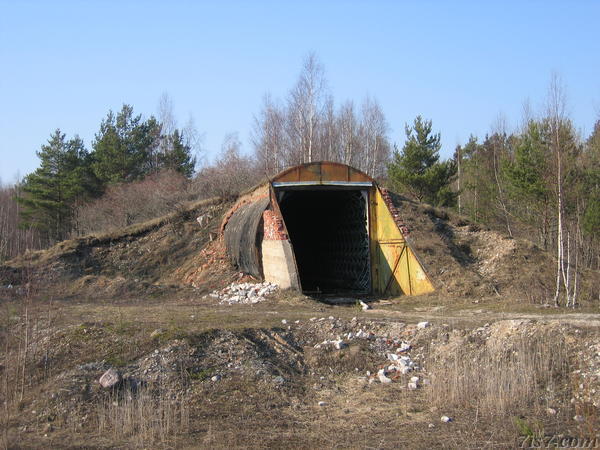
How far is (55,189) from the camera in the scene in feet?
126

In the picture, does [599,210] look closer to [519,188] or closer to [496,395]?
[519,188]

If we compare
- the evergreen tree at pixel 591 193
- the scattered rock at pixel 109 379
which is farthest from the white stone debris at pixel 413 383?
the evergreen tree at pixel 591 193

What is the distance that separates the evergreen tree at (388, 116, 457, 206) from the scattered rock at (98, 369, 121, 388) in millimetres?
24981

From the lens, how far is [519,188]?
2534 centimetres

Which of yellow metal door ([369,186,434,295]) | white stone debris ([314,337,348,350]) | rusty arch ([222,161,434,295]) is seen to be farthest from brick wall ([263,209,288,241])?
white stone debris ([314,337,348,350])

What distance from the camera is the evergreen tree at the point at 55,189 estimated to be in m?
38.0

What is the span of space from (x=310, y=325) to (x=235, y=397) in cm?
312

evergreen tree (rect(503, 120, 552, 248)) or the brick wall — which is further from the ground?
evergreen tree (rect(503, 120, 552, 248))

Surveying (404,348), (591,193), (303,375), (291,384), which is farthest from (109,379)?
(591,193)

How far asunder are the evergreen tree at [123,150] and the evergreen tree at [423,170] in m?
16.7

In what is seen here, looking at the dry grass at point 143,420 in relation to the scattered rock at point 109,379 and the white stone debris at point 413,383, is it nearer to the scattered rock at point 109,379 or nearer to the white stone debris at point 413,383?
the scattered rock at point 109,379

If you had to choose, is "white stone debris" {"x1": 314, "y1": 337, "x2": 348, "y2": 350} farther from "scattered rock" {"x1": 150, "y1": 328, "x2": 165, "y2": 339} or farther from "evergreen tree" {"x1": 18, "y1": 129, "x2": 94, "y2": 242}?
"evergreen tree" {"x1": 18, "y1": 129, "x2": 94, "y2": 242}

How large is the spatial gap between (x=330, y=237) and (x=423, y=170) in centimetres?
1227

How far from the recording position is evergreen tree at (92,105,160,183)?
38.5 m
